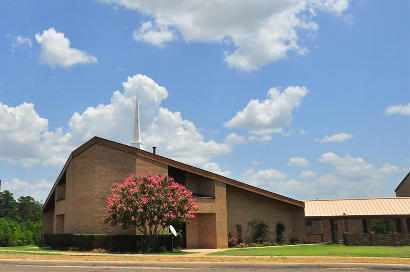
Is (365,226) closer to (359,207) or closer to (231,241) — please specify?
(359,207)

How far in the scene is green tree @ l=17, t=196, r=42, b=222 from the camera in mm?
104525

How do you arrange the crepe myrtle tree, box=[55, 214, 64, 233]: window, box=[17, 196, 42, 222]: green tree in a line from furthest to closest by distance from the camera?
1. box=[17, 196, 42, 222]: green tree
2. box=[55, 214, 64, 233]: window
3. the crepe myrtle tree

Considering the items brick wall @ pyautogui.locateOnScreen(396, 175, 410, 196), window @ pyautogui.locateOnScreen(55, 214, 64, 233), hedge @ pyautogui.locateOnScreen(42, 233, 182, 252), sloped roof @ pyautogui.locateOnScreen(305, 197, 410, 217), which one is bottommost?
A: hedge @ pyautogui.locateOnScreen(42, 233, 182, 252)

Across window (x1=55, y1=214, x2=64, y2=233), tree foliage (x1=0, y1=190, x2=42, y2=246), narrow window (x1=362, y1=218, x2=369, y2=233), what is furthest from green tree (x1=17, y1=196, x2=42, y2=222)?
narrow window (x1=362, y1=218, x2=369, y2=233)

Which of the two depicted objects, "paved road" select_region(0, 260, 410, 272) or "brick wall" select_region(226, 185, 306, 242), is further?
"brick wall" select_region(226, 185, 306, 242)

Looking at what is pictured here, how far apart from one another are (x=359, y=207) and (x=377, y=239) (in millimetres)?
5901

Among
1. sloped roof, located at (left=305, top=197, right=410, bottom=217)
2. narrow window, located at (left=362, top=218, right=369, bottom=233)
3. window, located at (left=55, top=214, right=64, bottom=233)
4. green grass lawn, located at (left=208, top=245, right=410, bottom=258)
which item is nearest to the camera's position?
green grass lawn, located at (left=208, top=245, right=410, bottom=258)

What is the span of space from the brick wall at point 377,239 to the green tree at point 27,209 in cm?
9260

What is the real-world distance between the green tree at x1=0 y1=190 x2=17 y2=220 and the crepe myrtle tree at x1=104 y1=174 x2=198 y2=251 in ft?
275

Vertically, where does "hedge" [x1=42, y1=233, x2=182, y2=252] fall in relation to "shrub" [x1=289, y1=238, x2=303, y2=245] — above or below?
above

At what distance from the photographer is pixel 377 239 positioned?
2650cm

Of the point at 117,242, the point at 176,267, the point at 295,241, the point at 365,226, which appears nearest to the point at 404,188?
the point at 365,226

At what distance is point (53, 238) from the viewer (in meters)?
28.9

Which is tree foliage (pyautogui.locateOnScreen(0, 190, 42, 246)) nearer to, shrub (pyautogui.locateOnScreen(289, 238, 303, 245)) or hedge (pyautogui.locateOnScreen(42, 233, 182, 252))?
hedge (pyautogui.locateOnScreen(42, 233, 182, 252))
